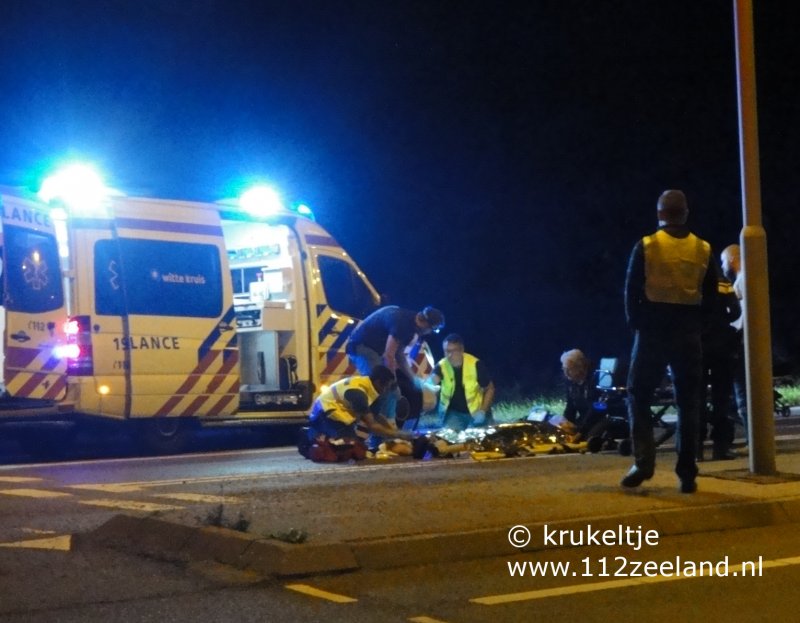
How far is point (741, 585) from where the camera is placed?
6145 millimetres

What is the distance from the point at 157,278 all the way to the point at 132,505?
259 inches

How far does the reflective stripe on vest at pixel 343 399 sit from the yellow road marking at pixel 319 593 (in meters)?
6.13

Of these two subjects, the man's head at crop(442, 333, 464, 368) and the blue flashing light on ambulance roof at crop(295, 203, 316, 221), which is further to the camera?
the blue flashing light on ambulance roof at crop(295, 203, 316, 221)

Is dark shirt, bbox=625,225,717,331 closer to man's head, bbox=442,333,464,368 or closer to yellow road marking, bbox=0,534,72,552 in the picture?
yellow road marking, bbox=0,534,72,552

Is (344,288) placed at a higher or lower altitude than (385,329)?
higher

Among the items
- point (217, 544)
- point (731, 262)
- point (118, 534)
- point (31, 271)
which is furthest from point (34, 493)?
point (731, 262)

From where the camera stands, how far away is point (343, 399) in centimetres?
1252

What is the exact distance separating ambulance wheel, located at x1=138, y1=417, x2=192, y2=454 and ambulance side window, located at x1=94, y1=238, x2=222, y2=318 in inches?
50.3

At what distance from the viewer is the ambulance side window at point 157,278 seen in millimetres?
14797

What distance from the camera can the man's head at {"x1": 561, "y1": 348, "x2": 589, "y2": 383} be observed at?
1296cm

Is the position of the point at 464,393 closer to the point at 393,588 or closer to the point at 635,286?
the point at 635,286

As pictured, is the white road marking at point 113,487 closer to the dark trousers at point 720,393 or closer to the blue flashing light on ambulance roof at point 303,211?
the dark trousers at point 720,393

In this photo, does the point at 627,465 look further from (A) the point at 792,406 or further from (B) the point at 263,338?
(A) the point at 792,406

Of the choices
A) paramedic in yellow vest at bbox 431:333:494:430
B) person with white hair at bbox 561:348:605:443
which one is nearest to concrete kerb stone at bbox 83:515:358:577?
person with white hair at bbox 561:348:605:443
